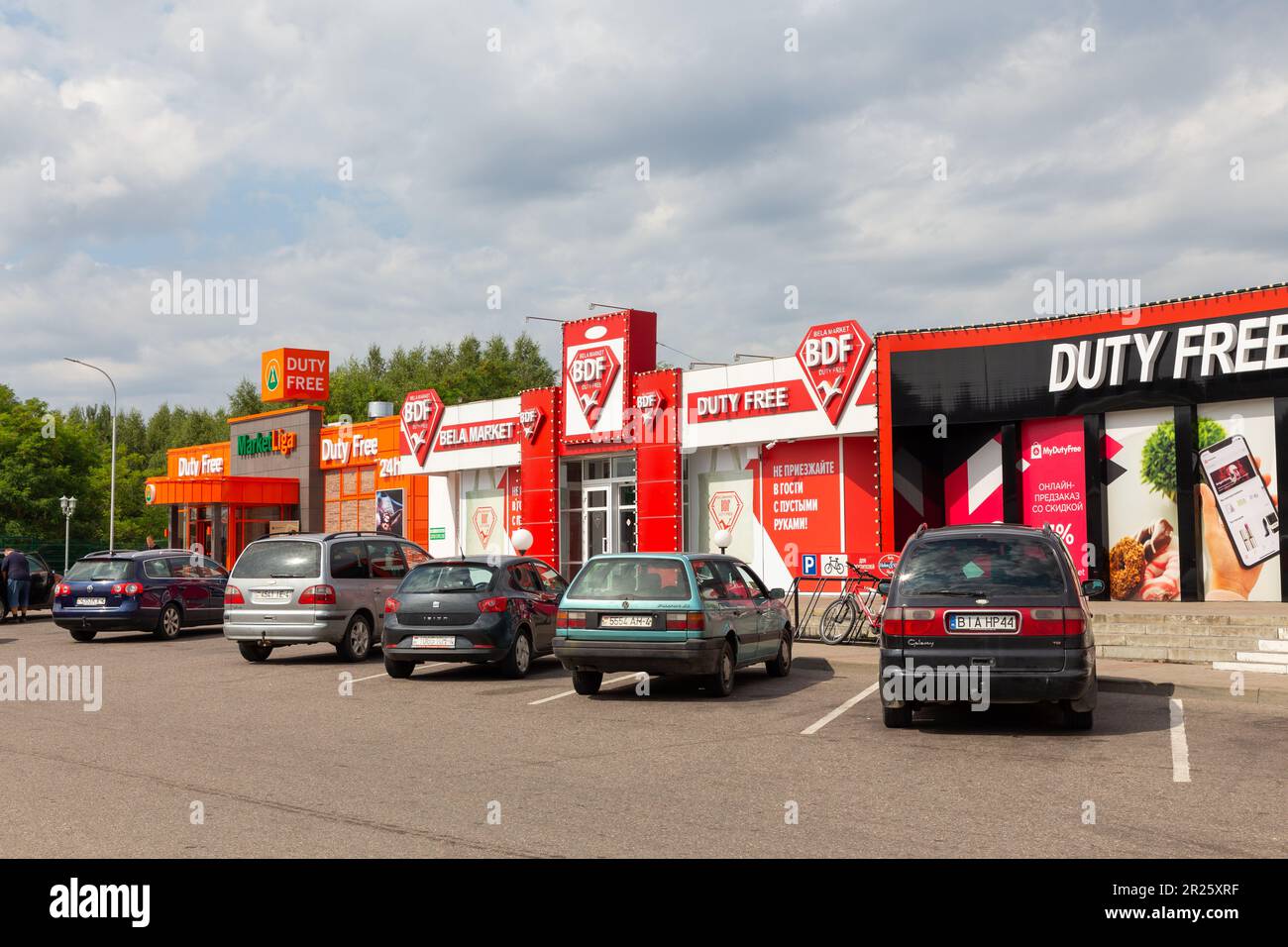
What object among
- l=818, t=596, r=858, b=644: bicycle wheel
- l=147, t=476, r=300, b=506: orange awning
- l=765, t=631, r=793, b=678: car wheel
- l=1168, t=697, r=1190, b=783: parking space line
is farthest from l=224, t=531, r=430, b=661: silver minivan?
l=147, t=476, r=300, b=506: orange awning

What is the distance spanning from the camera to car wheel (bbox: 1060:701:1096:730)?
403 inches

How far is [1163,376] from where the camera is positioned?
66.8 feet

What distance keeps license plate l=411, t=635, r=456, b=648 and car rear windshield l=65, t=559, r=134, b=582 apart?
9559 millimetres


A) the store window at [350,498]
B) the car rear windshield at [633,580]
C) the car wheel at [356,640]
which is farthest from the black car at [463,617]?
the store window at [350,498]

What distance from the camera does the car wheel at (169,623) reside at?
71.8ft

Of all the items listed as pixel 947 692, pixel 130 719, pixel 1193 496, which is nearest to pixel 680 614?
pixel 947 692

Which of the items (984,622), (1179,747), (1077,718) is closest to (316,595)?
(984,622)

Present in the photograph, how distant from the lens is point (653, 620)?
1238 centimetres

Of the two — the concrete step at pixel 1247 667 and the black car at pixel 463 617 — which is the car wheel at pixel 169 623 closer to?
the black car at pixel 463 617

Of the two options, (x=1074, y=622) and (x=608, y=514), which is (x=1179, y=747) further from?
(x=608, y=514)

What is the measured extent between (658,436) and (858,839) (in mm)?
21445

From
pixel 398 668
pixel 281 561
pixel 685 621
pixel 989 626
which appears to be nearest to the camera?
pixel 989 626

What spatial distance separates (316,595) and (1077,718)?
10267mm
